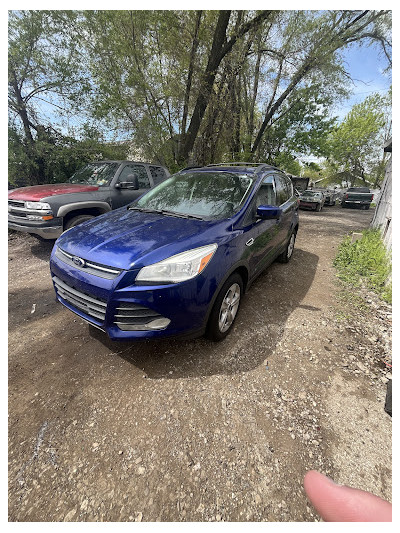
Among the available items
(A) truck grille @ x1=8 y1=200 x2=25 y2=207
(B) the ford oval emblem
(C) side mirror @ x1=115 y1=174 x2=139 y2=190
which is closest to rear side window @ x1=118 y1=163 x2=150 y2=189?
(C) side mirror @ x1=115 y1=174 x2=139 y2=190

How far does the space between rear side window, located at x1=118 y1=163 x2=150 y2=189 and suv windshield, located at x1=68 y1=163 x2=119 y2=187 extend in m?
0.19

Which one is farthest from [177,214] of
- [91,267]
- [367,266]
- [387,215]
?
[387,215]

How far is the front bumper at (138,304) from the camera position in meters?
1.84

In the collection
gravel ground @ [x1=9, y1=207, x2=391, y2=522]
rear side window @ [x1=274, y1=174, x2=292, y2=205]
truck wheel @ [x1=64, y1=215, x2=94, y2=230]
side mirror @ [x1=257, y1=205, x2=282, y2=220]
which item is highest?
rear side window @ [x1=274, y1=174, x2=292, y2=205]

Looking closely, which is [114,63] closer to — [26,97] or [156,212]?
[26,97]

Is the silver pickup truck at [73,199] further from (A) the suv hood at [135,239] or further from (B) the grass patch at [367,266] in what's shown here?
(B) the grass patch at [367,266]

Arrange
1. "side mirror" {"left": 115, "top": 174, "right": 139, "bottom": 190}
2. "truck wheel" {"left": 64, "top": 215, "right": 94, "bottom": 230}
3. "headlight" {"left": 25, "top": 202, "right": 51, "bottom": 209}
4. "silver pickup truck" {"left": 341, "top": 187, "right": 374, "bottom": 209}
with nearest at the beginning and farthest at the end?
1. "headlight" {"left": 25, "top": 202, "right": 51, "bottom": 209}
2. "truck wheel" {"left": 64, "top": 215, "right": 94, "bottom": 230}
3. "side mirror" {"left": 115, "top": 174, "right": 139, "bottom": 190}
4. "silver pickup truck" {"left": 341, "top": 187, "right": 374, "bottom": 209}

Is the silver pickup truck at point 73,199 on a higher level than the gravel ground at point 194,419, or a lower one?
higher

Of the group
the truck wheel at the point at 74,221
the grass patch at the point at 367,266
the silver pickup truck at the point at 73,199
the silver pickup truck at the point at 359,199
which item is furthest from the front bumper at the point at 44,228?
the silver pickup truck at the point at 359,199

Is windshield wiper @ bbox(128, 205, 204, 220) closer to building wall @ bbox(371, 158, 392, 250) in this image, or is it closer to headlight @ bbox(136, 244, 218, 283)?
headlight @ bbox(136, 244, 218, 283)

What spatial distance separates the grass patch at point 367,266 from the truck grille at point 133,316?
362cm

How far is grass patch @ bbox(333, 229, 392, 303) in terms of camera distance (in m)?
4.02

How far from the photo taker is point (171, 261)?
1.93m

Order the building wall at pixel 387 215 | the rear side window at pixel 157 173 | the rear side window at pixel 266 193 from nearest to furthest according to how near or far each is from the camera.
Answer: the rear side window at pixel 266 193
the building wall at pixel 387 215
the rear side window at pixel 157 173
